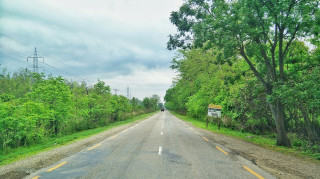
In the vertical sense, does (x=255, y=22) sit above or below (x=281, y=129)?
above

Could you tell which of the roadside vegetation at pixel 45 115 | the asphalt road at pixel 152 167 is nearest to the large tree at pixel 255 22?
the asphalt road at pixel 152 167

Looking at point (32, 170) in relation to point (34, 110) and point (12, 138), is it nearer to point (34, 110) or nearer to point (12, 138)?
point (12, 138)

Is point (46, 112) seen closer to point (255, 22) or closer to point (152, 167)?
point (152, 167)

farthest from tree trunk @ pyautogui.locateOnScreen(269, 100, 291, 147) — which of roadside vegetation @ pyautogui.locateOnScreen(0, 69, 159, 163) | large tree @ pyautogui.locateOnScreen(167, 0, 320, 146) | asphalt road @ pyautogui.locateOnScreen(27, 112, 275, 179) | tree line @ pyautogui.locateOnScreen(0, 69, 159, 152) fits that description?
tree line @ pyautogui.locateOnScreen(0, 69, 159, 152)

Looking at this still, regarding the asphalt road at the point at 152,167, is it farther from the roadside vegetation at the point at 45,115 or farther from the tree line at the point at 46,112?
the tree line at the point at 46,112

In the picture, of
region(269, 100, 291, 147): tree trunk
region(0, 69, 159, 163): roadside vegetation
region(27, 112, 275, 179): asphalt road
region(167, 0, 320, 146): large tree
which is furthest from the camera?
region(269, 100, 291, 147): tree trunk

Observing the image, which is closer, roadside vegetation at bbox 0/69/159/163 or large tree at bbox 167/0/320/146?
large tree at bbox 167/0/320/146

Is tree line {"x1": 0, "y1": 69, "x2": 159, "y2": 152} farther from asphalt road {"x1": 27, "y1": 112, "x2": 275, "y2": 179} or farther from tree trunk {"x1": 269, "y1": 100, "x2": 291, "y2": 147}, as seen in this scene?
tree trunk {"x1": 269, "y1": 100, "x2": 291, "y2": 147}

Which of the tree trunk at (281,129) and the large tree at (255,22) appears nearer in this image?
the large tree at (255,22)

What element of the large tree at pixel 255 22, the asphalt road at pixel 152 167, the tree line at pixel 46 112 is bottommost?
the asphalt road at pixel 152 167

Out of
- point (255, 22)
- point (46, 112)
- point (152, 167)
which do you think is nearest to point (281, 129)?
point (255, 22)

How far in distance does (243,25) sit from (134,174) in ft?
29.0

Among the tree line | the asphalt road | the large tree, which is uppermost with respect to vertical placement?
the large tree

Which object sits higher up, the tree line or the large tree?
the large tree
